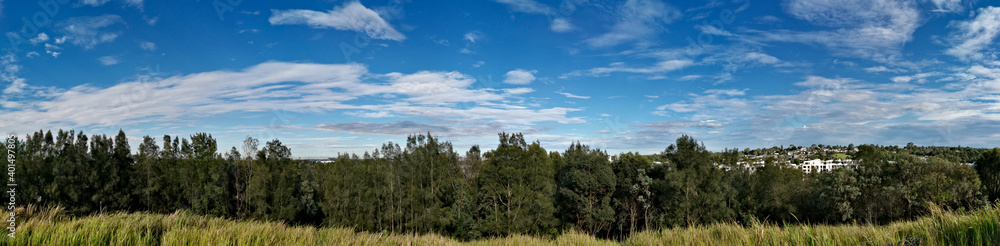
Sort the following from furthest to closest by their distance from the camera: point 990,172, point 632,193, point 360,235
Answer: point 632,193 < point 990,172 < point 360,235

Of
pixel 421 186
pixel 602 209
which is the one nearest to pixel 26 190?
pixel 421 186

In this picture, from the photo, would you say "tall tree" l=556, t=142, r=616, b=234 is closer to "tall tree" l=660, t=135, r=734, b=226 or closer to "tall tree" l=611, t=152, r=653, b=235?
"tall tree" l=611, t=152, r=653, b=235

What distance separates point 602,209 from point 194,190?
38858mm

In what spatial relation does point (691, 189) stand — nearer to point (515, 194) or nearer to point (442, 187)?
point (515, 194)

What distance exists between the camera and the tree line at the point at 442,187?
129 ft

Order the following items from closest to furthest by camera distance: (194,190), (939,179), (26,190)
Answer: (939,179)
(26,190)
(194,190)

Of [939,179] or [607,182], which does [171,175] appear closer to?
[607,182]

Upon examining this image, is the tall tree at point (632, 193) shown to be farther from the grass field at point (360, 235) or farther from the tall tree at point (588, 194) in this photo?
the grass field at point (360, 235)

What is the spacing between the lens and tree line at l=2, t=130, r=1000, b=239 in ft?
129

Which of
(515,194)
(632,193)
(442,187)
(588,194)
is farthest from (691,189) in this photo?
(442,187)

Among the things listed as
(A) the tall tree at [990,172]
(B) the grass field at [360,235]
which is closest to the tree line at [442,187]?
(A) the tall tree at [990,172]

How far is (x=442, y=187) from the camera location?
44.4 meters

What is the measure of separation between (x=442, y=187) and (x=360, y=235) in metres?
35.7

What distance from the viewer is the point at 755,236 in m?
6.73
